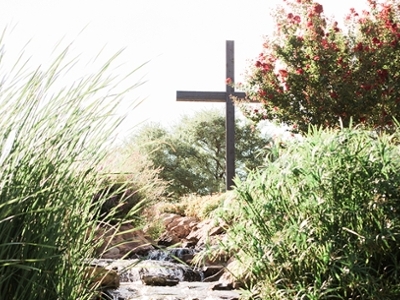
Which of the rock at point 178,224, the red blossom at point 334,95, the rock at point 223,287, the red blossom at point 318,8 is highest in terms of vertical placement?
the red blossom at point 318,8

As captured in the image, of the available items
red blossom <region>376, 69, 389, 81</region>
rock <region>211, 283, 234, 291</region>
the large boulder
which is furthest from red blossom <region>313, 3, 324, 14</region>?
rock <region>211, 283, 234, 291</region>

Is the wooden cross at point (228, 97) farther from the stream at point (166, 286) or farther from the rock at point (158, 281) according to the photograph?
the rock at point (158, 281)

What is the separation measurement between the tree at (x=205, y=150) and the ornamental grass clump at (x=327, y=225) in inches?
642

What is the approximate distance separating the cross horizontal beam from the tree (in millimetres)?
7568

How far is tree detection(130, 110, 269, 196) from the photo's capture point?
20.4 m

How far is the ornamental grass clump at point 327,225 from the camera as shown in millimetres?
3701

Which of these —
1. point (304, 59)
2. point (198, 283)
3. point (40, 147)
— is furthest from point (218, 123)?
point (40, 147)

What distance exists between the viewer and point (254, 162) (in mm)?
20656

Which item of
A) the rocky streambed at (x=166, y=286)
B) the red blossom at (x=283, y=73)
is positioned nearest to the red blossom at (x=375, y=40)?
the red blossom at (x=283, y=73)

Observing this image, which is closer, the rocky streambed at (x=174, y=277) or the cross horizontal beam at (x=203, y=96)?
the rocky streambed at (x=174, y=277)

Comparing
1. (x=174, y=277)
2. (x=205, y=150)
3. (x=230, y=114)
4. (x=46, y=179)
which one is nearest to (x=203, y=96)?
(x=230, y=114)

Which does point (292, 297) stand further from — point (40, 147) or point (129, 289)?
point (129, 289)

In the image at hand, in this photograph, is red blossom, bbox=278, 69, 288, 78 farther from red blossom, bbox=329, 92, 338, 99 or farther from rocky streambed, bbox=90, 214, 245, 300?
rocky streambed, bbox=90, 214, 245, 300

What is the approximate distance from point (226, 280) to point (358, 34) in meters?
6.27
